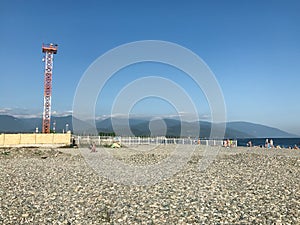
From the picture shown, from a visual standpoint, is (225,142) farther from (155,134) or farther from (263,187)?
(263,187)

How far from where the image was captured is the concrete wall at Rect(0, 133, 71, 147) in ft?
107

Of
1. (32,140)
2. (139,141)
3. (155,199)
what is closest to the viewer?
(155,199)

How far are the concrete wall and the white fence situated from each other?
11.3 feet

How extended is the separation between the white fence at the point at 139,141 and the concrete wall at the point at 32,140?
11.3ft

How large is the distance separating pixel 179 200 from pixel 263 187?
390 centimetres

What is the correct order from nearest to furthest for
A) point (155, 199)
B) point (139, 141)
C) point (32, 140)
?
point (155, 199) → point (32, 140) → point (139, 141)

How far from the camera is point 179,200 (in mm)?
9375

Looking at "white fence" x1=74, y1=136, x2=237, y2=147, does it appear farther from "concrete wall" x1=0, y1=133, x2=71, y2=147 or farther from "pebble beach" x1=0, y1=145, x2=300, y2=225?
"pebble beach" x1=0, y1=145, x2=300, y2=225

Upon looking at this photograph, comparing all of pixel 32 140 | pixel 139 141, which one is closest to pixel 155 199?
pixel 32 140

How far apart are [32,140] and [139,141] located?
1373 cm

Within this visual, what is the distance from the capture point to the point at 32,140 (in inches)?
1330

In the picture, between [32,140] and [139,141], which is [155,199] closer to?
[32,140]

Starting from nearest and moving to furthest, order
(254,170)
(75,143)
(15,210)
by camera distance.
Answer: (15,210), (254,170), (75,143)

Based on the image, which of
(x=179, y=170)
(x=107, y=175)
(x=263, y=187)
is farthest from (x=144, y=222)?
(x=179, y=170)
